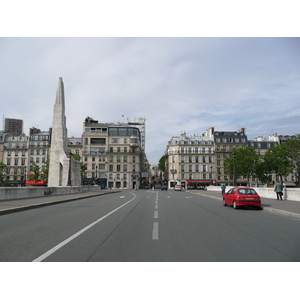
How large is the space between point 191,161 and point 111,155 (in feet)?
84.9

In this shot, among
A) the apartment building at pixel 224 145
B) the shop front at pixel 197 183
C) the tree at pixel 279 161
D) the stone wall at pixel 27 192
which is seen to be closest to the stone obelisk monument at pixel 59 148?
the stone wall at pixel 27 192

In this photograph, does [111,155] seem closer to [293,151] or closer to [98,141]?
[98,141]

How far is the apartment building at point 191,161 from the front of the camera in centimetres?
9556

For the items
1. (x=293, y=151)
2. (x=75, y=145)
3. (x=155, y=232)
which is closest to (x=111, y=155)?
(x=75, y=145)

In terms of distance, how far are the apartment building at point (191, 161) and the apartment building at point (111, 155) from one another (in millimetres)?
11872

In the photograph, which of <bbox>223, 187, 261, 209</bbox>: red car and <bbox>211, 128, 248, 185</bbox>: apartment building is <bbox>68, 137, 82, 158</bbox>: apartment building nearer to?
<bbox>211, 128, 248, 185</bbox>: apartment building

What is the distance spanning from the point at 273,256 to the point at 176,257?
2.02 m

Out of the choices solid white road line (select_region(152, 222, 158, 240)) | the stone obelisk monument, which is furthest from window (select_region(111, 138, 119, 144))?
solid white road line (select_region(152, 222, 158, 240))

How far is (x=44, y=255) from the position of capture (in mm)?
5988

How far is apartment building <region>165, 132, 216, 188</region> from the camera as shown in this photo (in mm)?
95562

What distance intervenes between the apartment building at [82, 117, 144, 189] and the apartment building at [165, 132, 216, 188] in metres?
11.9

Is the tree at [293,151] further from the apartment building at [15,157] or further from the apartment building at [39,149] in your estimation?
the apartment building at [15,157]
